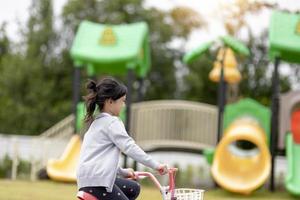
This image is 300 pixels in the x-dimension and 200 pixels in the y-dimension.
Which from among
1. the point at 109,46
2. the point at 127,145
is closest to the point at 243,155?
the point at 109,46

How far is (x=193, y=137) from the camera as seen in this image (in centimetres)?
1300

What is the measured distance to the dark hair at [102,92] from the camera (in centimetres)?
378

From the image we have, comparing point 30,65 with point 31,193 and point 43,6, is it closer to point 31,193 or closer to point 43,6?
point 43,6

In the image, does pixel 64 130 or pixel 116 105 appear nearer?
pixel 116 105

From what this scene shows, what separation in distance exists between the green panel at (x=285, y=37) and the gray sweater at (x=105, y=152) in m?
9.12

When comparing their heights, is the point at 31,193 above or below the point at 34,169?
above

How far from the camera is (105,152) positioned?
373 cm

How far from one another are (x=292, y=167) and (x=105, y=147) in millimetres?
8051

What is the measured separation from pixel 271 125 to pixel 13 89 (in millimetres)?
10550

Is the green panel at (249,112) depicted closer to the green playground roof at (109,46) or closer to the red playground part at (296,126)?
the red playground part at (296,126)

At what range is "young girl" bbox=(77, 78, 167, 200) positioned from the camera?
3674mm

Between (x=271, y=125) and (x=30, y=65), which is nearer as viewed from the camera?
(x=271, y=125)

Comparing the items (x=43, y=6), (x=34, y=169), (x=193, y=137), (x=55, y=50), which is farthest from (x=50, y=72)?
(x=193, y=137)

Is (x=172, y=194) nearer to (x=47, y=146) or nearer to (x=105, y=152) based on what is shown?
(x=105, y=152)
